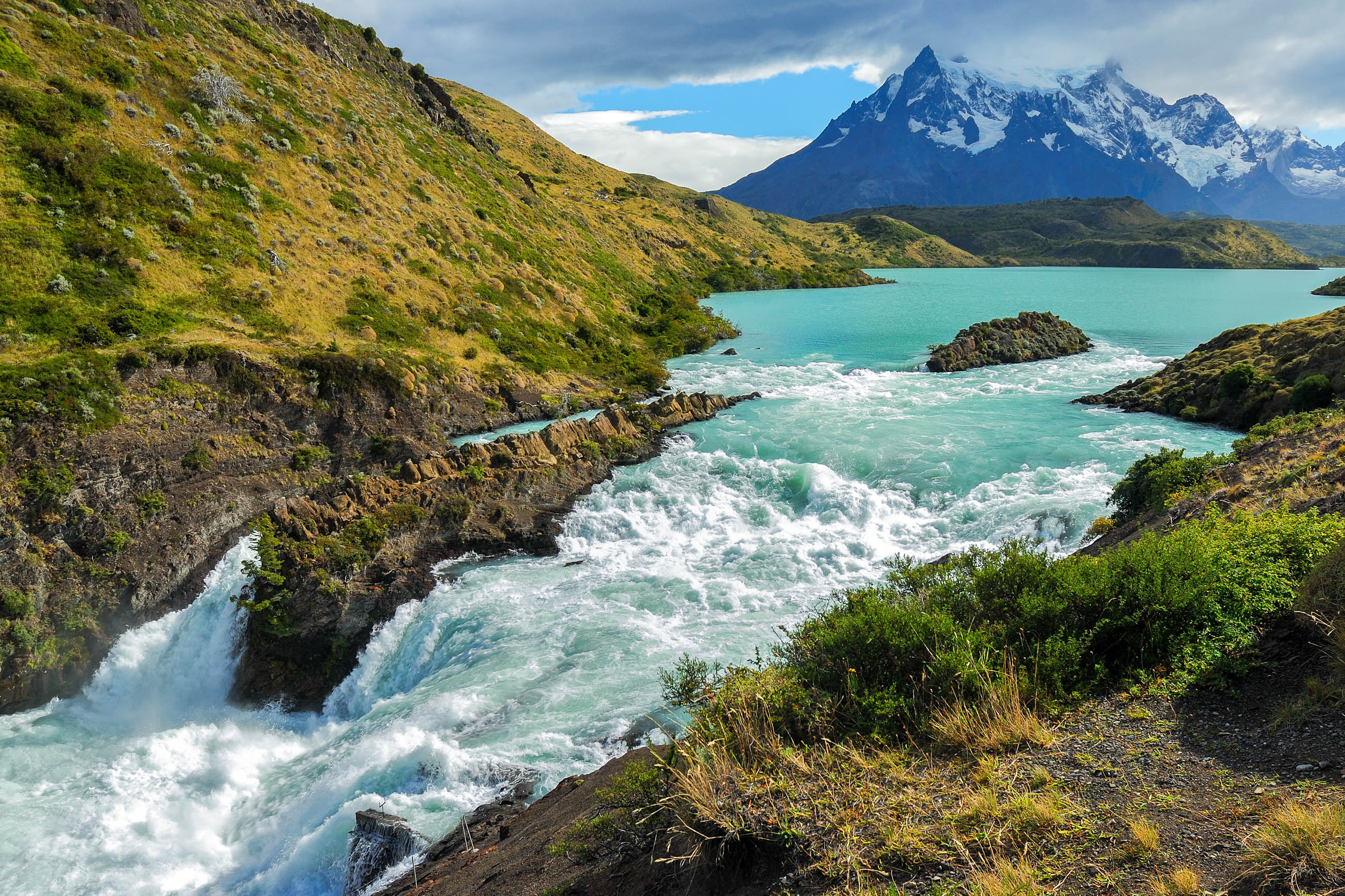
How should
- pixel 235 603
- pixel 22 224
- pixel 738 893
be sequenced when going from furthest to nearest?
pixel 22 224
pixel 235 603
pixel 738 893

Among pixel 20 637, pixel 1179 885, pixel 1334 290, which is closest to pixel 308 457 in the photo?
pixel 20 637

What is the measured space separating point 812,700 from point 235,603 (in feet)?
74.5

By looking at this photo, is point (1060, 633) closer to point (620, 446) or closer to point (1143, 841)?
point (1143, 841)

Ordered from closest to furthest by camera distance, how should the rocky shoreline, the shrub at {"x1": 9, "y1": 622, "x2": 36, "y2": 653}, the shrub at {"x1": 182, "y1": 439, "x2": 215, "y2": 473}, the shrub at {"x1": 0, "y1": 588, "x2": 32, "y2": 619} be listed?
the shrub at {"x1": 9, "y1": 622, "x2": 36, "y2": 653} → the shrub at {"x1": 0, "y1": 588, "x2": 32, "y2": 619} → the rocky shoreline → the shrub at {"x1": 182, "y1": 439, "x2": 215, "y2": 473}

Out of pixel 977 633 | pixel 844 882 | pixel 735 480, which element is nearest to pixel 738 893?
pixel 844 882

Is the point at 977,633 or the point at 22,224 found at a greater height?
the point at 22,224

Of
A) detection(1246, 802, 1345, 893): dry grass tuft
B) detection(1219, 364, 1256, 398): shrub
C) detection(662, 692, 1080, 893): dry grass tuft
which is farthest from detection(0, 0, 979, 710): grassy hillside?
detection(1219, 364, 1256, 398): shrub

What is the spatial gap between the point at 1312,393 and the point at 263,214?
5730 cm

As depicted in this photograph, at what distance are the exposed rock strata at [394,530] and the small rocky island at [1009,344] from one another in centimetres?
3462

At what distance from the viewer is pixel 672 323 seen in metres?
71.8

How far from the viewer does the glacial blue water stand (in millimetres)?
15586

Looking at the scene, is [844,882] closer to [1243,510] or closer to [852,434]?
[1243,510]

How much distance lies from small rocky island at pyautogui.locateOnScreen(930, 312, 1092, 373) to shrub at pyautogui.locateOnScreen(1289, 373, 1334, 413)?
1018 inches

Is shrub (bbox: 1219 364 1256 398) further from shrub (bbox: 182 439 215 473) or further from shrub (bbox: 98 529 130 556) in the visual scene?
shrub (bbox: 98 529 130 556)
